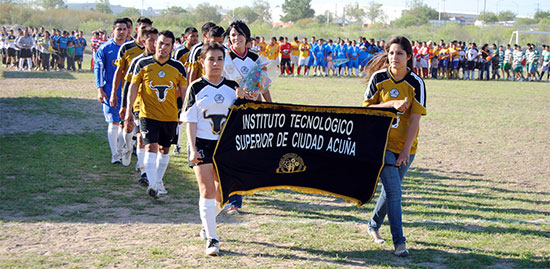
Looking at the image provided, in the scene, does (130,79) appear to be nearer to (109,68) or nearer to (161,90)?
(161,90)

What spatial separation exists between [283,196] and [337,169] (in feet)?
7.37

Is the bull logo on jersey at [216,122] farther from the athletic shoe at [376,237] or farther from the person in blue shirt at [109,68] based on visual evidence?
the person in blue shirt at [109,68]

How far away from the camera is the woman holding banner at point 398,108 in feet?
18.2

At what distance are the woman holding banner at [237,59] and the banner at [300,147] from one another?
1345 millimetres

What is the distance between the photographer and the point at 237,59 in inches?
285

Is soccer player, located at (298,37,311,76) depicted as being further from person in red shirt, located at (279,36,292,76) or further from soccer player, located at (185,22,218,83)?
soccer player, located at (185,22,218,83)

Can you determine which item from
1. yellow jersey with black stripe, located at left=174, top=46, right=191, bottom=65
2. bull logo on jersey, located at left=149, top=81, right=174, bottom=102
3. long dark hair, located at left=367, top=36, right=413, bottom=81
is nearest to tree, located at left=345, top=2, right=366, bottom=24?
yellow jersey with black stripe, located at left=174, top=46, right=191, bottom=65

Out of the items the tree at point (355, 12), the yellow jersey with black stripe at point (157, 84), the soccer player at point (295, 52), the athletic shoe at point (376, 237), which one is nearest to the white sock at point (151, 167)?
the yellow jersey with black stripe at point (157, 84)

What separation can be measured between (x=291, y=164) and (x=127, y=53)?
3.83 metres

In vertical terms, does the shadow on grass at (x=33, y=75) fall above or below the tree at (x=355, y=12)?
below

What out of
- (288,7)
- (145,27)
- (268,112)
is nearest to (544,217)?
(268,112)

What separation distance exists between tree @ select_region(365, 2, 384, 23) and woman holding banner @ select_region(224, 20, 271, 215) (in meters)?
123

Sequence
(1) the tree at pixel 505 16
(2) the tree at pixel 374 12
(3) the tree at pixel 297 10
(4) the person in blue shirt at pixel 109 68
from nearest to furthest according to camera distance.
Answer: (4) the person in blue shirt at pixel 109 68 → (3) the tree at pixel 297 10 → (1) the tree at pixel 505 16 → (2) the tree at pixel 374 12

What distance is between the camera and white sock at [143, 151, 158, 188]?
740 cm
